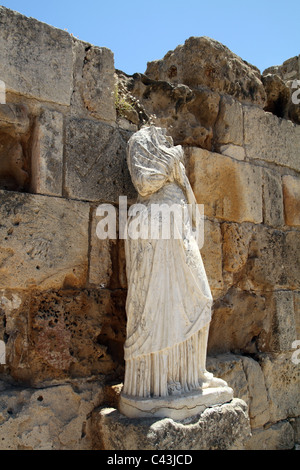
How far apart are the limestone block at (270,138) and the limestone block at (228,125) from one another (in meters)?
0.13

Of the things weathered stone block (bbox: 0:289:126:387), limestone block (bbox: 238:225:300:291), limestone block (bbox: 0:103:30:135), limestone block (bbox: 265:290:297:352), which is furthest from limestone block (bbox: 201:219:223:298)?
limestone block (bbox: 0:103:30:135)

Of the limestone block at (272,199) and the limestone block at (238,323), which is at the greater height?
the limestone block at (272,199)

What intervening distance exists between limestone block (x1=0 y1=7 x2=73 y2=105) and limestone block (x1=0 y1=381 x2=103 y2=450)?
2156 mm

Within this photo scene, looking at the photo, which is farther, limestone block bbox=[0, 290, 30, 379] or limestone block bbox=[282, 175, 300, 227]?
limestone block bbox=[282, 175, 300, 227]

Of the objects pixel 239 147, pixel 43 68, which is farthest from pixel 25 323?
pixel 239 147

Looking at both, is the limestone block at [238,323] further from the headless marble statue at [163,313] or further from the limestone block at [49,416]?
the limestone block at [49,416]

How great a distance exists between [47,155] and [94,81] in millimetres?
840

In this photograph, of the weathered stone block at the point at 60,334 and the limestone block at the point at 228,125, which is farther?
the limestone block at the point at 228,125

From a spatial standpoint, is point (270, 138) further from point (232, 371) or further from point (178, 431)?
point (178, 431)

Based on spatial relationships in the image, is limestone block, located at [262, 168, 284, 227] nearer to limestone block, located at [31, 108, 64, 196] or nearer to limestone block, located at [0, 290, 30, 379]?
limestone block, located at [31, 108, 64, 196]

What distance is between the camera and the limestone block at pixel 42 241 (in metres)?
3.30

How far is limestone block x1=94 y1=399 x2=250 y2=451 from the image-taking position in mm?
2875

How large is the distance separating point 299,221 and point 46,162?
10.2ft

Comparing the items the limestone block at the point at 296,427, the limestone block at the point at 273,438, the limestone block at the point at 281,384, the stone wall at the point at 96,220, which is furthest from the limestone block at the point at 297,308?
the limestone block at the point at 273,438
